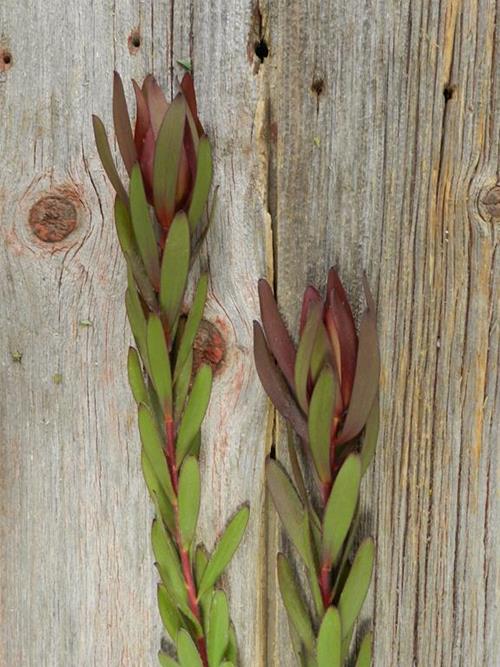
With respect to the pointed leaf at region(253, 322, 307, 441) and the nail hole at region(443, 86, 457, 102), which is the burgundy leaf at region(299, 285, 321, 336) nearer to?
the pointed leaf at region(253, 322, 307, 441)

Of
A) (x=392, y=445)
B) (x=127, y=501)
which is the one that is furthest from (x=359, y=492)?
(x=127, y=501)


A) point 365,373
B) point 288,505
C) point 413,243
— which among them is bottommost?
point 288,505

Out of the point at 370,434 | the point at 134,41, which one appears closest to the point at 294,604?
the point at 370,434

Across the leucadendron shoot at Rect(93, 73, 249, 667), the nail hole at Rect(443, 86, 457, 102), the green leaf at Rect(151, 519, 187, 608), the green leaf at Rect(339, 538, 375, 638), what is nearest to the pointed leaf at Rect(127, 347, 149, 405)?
the leucadendron shoot at Rect(93, 73, 249, 667)

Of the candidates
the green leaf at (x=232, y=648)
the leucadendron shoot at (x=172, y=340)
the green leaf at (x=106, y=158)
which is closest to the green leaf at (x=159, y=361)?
the leucadendron shoot at (x=172, y=340)

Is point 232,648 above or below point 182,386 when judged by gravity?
below

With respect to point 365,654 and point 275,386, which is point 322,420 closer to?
point 275,386

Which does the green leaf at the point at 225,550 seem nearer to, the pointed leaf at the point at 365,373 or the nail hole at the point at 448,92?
the pointed leaf at the point at 365,373

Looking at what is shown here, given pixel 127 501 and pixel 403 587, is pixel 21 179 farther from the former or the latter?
pixel 403 587
